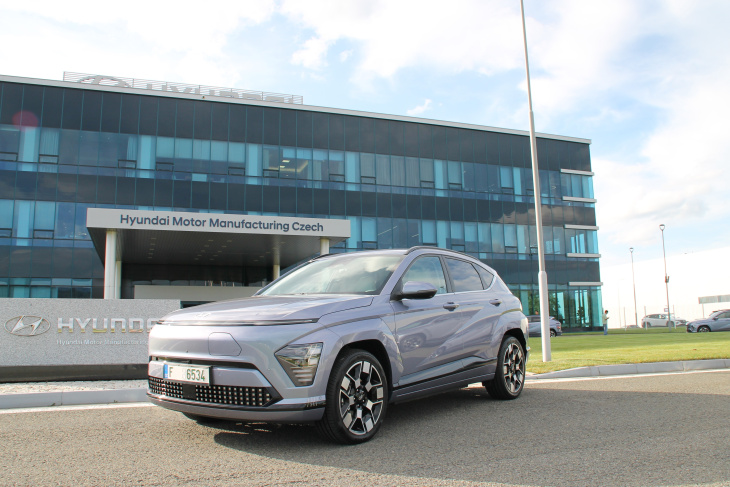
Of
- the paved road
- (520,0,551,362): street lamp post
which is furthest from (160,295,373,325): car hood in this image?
(520,0,551,362): street lamp post

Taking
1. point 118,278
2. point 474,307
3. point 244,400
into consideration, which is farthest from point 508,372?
point 118,278

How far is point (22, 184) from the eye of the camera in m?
31.4

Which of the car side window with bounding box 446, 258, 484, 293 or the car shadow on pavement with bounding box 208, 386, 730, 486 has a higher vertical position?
the car side window with bounding box 446, 258, 484, 293

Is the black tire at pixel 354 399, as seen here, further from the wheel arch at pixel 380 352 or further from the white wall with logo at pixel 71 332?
the white wall with logo at pixel 71 332

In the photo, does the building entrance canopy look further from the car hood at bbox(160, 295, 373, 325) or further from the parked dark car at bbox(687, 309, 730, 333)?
the parked dark car at bbox(687, 309, 730, 333)

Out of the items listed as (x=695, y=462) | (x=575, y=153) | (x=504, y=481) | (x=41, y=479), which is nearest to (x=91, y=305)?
(x=41, y=479)

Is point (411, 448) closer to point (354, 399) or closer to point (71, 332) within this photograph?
point (354, 399)

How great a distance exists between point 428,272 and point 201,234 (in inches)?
759

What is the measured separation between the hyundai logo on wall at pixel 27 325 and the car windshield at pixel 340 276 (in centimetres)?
579

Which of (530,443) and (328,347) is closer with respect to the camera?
(328,347)

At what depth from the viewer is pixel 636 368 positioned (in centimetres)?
1057

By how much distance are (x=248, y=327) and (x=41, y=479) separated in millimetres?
1668

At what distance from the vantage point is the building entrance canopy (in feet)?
71.3

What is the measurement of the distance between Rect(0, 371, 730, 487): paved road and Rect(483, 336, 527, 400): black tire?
0.19 metres
